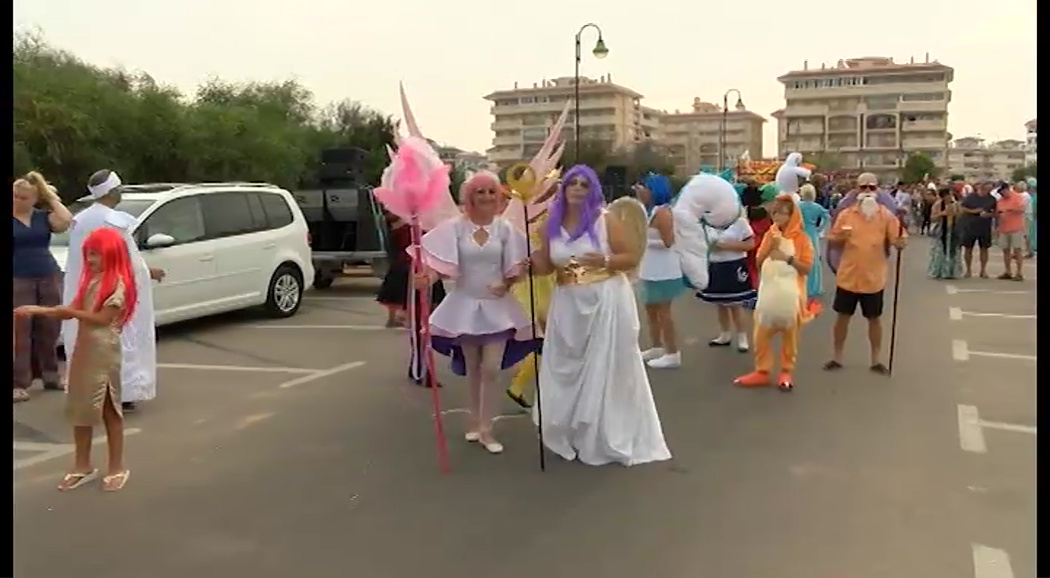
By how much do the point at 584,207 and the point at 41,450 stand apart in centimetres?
351

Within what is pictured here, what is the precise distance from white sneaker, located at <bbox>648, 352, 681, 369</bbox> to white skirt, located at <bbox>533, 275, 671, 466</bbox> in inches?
109

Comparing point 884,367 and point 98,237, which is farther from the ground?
point 98,237

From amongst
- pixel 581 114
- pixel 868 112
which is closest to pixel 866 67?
pixel 868 112

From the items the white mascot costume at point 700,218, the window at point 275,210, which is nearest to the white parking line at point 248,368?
the white mascot costume at point 700,218

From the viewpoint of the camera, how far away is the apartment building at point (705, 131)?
87750 mm

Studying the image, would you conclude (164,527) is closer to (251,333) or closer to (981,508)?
(981,508)

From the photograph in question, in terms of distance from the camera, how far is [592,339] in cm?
583

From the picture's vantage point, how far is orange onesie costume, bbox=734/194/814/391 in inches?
306

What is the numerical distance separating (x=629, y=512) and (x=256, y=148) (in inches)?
839

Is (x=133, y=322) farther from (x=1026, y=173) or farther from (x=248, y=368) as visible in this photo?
(x=1026, y=173)

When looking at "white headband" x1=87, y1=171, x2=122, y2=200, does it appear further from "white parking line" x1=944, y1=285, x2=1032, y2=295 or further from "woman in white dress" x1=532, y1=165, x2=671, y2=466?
"white parking line" x1=944, y1=285, x2=1032, y2=295

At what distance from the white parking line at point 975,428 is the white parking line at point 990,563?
69.2 inches

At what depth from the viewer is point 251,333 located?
10992 mm

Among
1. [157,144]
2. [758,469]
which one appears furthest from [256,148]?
[758,469]
